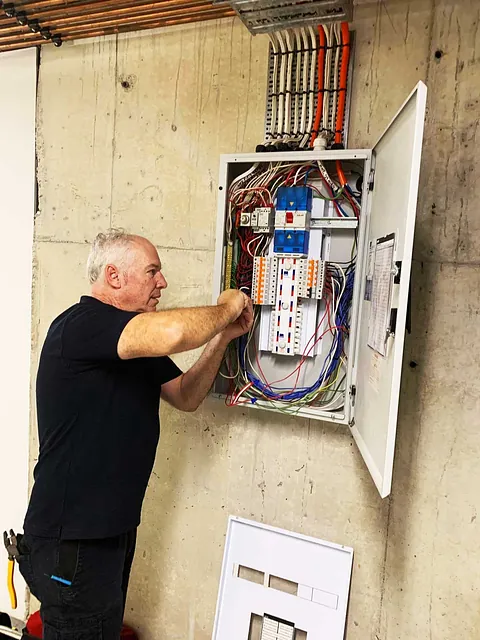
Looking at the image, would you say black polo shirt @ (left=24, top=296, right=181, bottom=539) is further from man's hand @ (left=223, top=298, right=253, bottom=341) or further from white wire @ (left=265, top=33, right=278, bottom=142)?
white wire @ (left=265, top=33, right=278, bottom=142)

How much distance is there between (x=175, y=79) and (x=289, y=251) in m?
0.83

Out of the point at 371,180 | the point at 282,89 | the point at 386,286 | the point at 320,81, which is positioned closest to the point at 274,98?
the point at 282,89

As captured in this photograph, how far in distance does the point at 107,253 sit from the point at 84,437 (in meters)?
0.54

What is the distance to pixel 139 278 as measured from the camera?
1.44 metres

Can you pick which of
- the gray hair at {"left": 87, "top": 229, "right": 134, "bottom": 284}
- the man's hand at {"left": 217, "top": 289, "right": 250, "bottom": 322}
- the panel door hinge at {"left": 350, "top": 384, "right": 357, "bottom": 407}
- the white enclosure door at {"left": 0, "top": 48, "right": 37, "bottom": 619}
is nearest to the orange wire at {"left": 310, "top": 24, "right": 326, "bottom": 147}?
the man's hand at {"left": 217, "top": 289, "right": 250, "bottom": 322}

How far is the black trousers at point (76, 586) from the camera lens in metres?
1.33

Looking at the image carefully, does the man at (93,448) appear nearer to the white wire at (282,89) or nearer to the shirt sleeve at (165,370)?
the shirt sleeve at (165,370)

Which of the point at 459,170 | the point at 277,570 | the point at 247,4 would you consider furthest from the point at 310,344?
the point at 247,4

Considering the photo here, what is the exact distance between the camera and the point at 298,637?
1667 millimetres

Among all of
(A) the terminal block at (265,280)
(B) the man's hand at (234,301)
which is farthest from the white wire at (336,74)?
(B) the man's hand at (234,301)

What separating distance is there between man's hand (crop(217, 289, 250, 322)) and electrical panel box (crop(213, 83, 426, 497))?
0.10 metres

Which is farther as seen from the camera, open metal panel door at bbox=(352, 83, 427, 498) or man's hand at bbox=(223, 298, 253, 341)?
man's hand at bbox=(223, 298, 253, 341)

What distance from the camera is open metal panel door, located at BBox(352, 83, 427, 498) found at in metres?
0.98

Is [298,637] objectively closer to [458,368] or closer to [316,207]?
[458,368]
